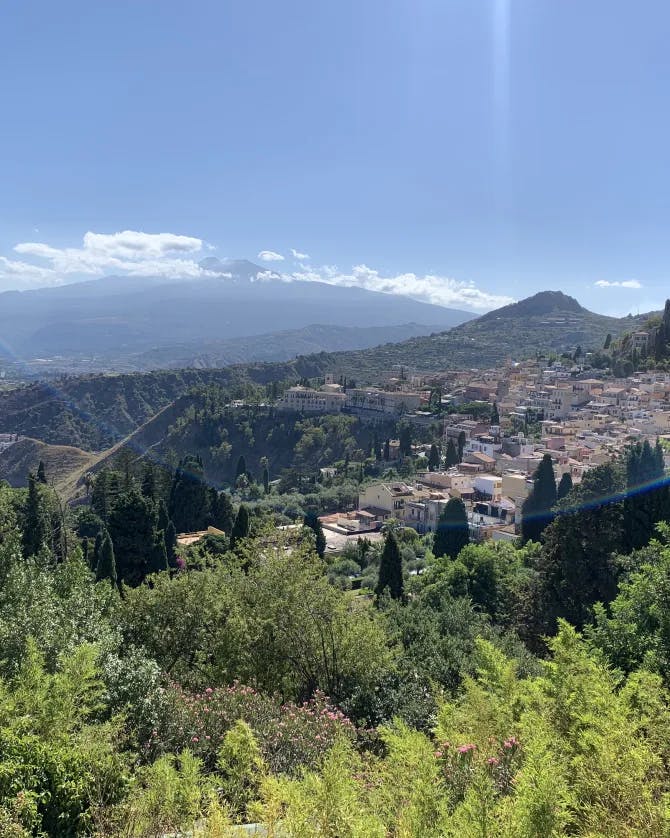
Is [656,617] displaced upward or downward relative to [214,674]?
upward

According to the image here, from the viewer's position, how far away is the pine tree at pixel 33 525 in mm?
17984

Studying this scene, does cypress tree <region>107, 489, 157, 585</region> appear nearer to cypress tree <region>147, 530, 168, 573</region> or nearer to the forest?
cypress tree <region>147, 530, 168, 573</region>

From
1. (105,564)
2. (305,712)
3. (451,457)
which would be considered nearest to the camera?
(305,712)

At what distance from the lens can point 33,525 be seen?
1895 centimetres

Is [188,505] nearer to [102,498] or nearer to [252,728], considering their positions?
[102,498]

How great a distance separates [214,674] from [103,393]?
8323cm

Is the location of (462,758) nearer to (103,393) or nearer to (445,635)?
(445,635)

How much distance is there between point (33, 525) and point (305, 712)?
51.9 ft

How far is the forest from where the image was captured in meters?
3.69

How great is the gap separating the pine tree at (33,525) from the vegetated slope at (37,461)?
1193 inches

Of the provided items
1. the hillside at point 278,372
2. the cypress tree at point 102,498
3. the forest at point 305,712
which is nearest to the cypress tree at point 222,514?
the cypress tree at point 102,498

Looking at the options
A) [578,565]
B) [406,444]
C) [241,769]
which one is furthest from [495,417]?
[241,769]

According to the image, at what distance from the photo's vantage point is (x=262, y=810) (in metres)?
3.59

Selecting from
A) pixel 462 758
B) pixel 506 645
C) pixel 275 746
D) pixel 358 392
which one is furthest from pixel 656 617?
pixel 358 392
